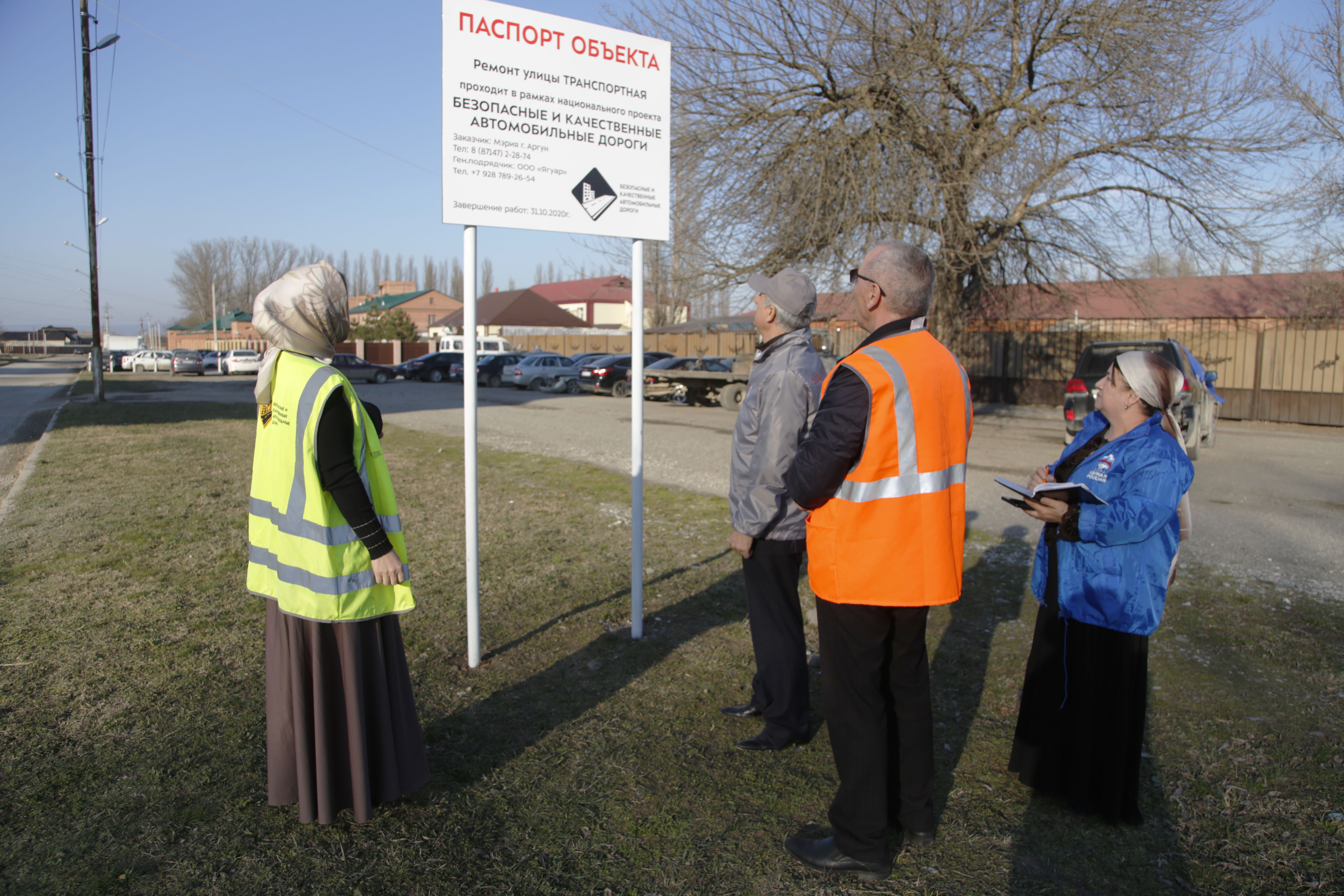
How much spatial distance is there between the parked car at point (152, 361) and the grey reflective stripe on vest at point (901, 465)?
174 feet

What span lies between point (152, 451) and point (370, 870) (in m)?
11.1

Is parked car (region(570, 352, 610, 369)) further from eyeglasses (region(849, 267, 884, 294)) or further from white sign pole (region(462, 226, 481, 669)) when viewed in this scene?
eyeglasses (region(849, 267, 884, 294))

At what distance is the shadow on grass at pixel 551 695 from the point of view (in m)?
3.29

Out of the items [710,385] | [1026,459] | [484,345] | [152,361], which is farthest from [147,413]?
[152,361]

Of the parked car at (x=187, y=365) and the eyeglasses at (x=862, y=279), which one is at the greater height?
the eyeglasses at (x=862, y=279)

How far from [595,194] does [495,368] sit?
94.9 feet

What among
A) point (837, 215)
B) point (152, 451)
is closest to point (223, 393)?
point (152, 451)

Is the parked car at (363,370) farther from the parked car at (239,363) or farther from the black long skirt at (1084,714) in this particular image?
the black long skirt at (1084,714)

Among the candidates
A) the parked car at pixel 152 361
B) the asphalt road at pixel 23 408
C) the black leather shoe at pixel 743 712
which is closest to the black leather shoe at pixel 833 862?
the black leather shoe at pixel 743 712

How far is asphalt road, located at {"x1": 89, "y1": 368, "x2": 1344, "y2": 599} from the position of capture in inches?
265

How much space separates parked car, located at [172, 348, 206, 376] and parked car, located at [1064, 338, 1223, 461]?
139 ft

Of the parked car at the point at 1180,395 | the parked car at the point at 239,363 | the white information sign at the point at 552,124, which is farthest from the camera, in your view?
the parked car at the point at 239,363

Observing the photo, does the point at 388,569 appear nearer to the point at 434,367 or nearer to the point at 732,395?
the point at 732,395

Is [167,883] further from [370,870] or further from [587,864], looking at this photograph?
[587,864]
